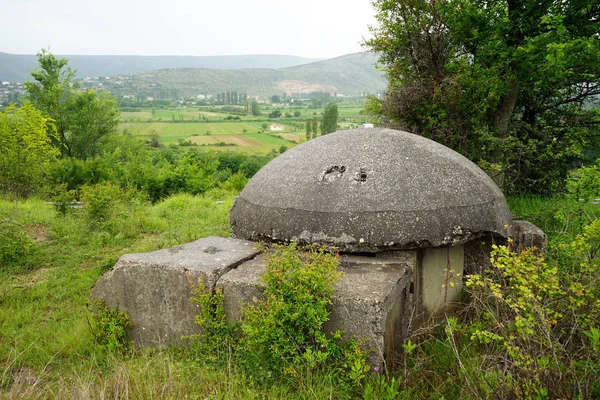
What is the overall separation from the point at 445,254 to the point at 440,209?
2.23 feet

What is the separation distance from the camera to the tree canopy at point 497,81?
8.70m

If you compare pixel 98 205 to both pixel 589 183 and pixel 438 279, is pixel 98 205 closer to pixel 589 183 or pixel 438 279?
pixel 438 279

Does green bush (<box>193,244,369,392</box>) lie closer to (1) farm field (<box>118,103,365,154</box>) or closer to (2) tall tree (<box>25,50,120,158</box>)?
(2) tall tree (<box>25,50,120,158</box>)

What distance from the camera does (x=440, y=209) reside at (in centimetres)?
475

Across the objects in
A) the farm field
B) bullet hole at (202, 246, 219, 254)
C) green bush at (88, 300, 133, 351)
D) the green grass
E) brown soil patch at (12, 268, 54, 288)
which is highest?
bullet hole at (202, 246, 219, 254)

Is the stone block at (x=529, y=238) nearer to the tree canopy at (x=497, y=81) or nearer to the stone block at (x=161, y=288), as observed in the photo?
the tree canopy at (x=497, y=81)

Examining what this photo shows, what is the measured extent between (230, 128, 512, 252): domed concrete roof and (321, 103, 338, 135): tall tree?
36.2m

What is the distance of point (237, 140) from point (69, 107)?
118 ft

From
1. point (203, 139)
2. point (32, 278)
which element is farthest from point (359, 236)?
point (203, 139)

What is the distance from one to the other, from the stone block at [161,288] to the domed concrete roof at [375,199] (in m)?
0.70

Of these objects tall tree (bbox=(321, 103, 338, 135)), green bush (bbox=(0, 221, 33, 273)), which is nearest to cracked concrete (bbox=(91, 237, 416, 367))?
green bush (bbox=(0, 221, 33, 273))

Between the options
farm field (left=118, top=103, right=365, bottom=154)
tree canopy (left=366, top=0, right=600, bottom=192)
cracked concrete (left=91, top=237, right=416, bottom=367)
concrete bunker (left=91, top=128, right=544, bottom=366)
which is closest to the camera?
cracked concrete (left=91, top=237, right=416, bottom=367)

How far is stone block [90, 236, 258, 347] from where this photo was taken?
178 inches

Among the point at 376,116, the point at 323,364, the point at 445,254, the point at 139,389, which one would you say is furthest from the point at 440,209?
the point at 376,116
